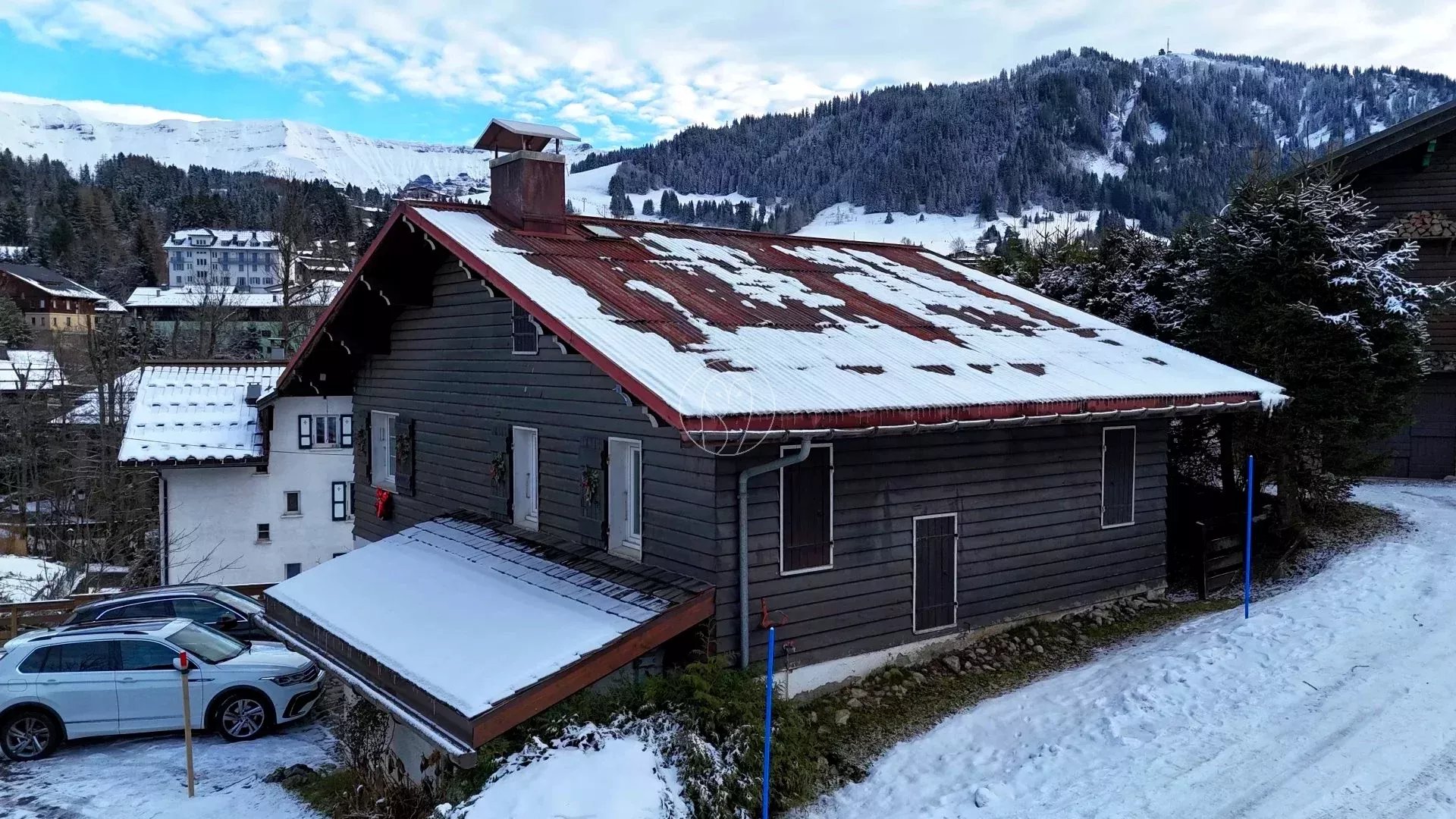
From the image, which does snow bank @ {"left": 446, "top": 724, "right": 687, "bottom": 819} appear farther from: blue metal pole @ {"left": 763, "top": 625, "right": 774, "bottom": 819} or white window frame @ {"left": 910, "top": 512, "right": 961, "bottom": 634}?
white window frame @ {"left": 910, "top": 512, "right": 961, "bottom": 634}

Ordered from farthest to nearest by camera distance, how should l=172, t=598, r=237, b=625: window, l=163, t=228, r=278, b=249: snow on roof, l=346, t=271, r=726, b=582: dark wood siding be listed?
l=163, t=228, r=278, b=249: snow on roof → l=172, t=598, r=237, b=625: window → l=346, t=271, r=726, b=582: dark wood siding

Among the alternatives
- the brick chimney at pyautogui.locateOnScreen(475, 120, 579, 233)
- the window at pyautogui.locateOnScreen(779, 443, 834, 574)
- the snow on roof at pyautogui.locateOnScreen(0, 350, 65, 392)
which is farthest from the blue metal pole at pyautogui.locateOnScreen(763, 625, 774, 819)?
the snow on roof at pyautogui.locateOnScreen(0, 350, 65, 392)

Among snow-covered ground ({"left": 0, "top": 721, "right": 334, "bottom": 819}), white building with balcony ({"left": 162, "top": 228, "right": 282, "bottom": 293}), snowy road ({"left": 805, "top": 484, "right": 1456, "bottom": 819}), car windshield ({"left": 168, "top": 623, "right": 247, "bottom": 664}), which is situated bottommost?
snow-covered ground ({"left": 0, "top": 721, "right": 334, "bottom": 819})

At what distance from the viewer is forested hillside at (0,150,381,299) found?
10575 cm

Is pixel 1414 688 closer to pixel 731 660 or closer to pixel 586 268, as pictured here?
pixel 731 660

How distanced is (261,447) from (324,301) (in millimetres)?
19266

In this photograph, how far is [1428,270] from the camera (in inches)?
799

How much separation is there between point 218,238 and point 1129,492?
130 metres

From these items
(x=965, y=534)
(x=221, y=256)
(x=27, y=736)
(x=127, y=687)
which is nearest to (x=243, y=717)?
(x=127, y=687)

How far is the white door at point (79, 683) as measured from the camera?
13117 millimetres

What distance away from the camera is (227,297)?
211 ft

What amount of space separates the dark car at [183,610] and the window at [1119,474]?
1435cm

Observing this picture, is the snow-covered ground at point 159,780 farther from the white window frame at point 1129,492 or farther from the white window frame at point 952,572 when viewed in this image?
the white window frame at point 1129,492

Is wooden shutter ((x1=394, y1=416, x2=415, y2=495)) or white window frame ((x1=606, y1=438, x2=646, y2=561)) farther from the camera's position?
wooden shutter ((x1=394, y1=416, x2=415, y2=495))
